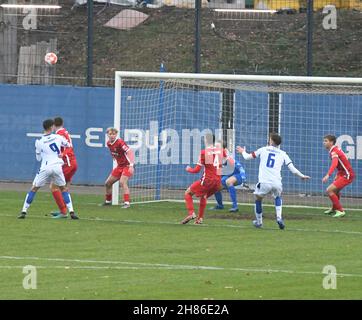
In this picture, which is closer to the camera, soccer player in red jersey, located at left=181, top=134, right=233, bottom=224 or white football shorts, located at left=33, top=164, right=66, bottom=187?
soccer player in red jersey, located at left=181, top=134, right=233, bottom=224

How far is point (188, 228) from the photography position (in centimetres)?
2186

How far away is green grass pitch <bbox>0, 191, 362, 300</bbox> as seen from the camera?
1432cm

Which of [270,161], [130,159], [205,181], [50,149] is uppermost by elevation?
[50,149]

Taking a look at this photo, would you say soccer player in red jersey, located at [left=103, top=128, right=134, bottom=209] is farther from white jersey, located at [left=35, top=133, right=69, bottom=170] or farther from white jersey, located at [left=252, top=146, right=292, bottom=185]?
white jersey, located at [left=252, top=146, right=292, bottom=185]

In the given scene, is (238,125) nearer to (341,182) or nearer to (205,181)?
(341,182)

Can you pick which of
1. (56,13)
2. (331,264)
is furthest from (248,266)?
(56,13)

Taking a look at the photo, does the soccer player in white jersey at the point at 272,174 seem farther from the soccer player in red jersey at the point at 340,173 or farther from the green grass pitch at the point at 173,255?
the soccer player in red jersey at the point at 340,173

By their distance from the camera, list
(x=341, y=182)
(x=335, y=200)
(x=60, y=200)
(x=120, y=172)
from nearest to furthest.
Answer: (x=60, y=200) → (x=335, y=200) → (x=341, y=182) → (x=120, y=172)

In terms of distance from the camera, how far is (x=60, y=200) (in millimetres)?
23016

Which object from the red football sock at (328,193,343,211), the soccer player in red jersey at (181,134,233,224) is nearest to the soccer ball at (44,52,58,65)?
the red football sock at (328,193,343,211)

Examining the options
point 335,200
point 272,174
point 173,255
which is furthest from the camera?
point 335,200

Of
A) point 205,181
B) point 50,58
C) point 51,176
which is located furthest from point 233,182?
point 50,58

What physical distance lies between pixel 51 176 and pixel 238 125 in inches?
317

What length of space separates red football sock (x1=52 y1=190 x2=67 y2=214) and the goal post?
5.13 meters
